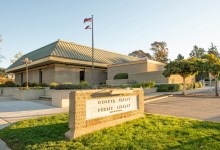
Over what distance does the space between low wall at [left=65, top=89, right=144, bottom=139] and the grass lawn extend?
25 centimetres

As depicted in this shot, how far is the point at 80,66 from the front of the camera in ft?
97.3

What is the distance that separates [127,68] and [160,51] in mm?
36288

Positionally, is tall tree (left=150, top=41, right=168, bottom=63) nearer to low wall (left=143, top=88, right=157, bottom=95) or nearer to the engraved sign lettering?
low wall (left=143, top=88, right=157, bottom=95)

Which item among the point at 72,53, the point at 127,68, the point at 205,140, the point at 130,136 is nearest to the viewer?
the point at 205,140

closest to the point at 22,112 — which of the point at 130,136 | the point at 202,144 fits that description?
the point at 130,136

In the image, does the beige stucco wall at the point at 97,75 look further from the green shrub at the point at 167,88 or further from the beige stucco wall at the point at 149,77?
the green shrub at the point at 167,88

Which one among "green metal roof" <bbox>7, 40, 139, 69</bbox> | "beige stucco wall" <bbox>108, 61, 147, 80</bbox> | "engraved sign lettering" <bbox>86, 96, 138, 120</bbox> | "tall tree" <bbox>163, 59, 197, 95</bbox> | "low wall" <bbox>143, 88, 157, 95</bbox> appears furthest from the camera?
"beige stucco wall" <bbox>108, 61, 147, 80</bbox>

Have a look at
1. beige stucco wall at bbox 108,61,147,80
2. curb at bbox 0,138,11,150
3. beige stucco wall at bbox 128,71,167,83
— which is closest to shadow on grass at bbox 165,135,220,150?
curb at bbox 0,138,11,150

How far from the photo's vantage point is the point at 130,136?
5.24 metres

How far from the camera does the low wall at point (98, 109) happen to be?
5.27m

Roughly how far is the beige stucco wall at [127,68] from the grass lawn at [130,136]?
868 inches

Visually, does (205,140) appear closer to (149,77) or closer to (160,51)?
(149,77)

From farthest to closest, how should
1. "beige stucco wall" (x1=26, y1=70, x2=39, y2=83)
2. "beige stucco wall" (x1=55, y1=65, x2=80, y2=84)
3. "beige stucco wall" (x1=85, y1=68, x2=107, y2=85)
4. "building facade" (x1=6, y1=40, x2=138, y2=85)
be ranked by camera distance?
"beige stucco wall" (x1=26, y1=70, x2=39, y2=83)
"beige stucco wall" (x1=85, y1=68, x2=107, y2=85)
"beige stucco wall" (x1=55, y1=65, x2=80, y2=84)
"building facade" (x1=6, y1=40, x2=138, y2=85)

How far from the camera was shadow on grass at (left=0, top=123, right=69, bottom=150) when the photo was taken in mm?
5035
